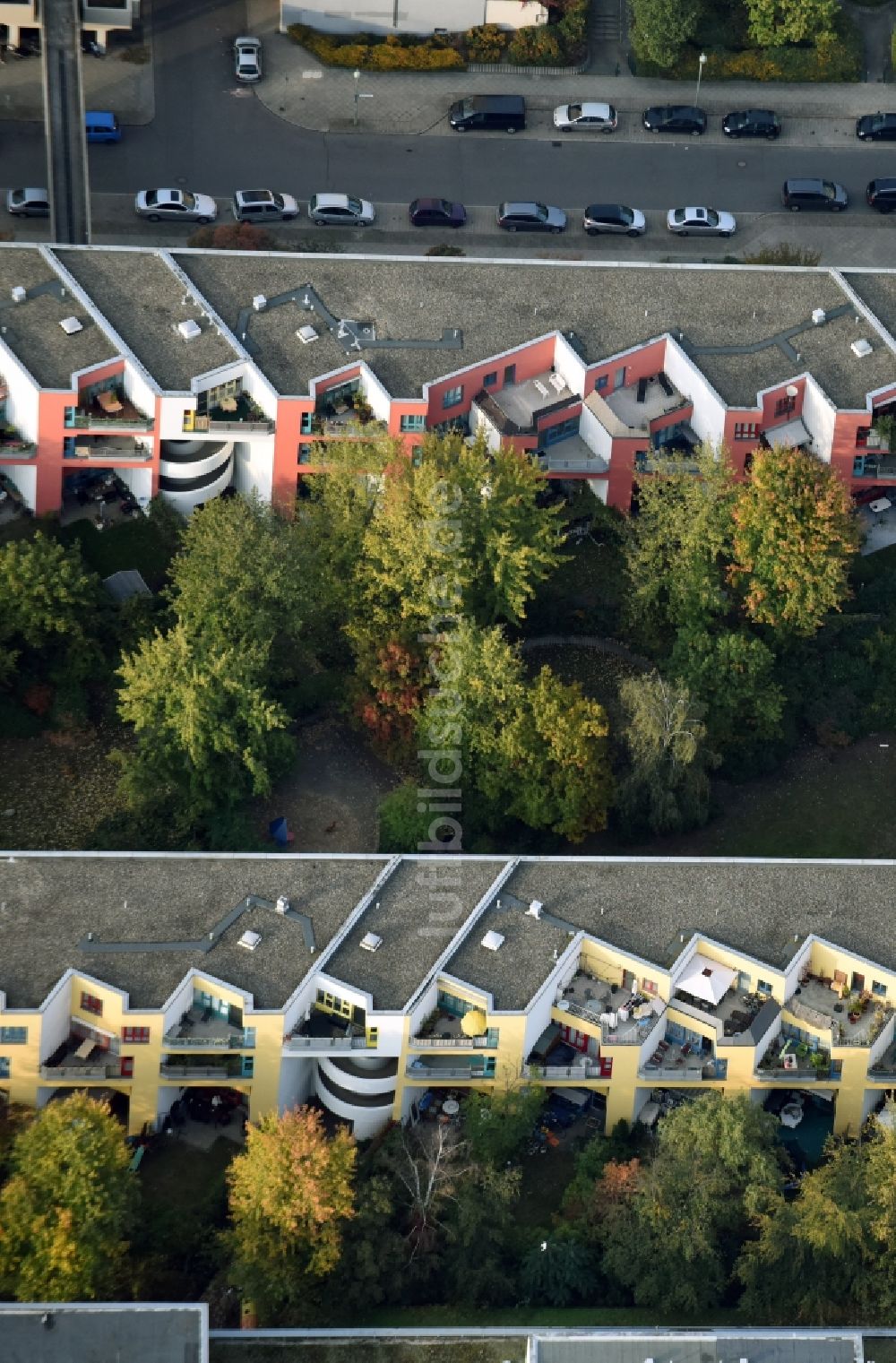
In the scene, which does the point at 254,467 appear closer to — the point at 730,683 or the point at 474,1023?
the point at 730,683

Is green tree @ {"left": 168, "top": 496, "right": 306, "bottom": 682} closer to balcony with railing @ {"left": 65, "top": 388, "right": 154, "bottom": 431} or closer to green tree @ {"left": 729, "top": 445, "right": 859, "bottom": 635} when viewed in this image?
balcony with railing @ {"left": 65, "top": 388, "right": 154, "bottom": 431}

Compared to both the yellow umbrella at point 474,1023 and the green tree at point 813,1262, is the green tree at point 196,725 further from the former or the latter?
the green tree at point 813,1262

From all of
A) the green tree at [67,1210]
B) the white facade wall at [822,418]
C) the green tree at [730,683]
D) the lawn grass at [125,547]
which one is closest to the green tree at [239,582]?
the lawn grass at [125,547]

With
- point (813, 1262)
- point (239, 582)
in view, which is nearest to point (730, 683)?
point (239, 582)

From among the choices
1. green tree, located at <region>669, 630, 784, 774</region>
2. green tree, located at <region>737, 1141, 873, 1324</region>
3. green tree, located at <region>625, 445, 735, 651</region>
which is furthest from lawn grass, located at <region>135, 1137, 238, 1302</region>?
green tree, located at <region>625, 445, 735, 651</region>

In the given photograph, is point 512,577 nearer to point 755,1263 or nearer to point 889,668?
point 889,668

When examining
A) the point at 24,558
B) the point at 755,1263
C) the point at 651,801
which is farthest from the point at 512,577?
the point at 755,1263
